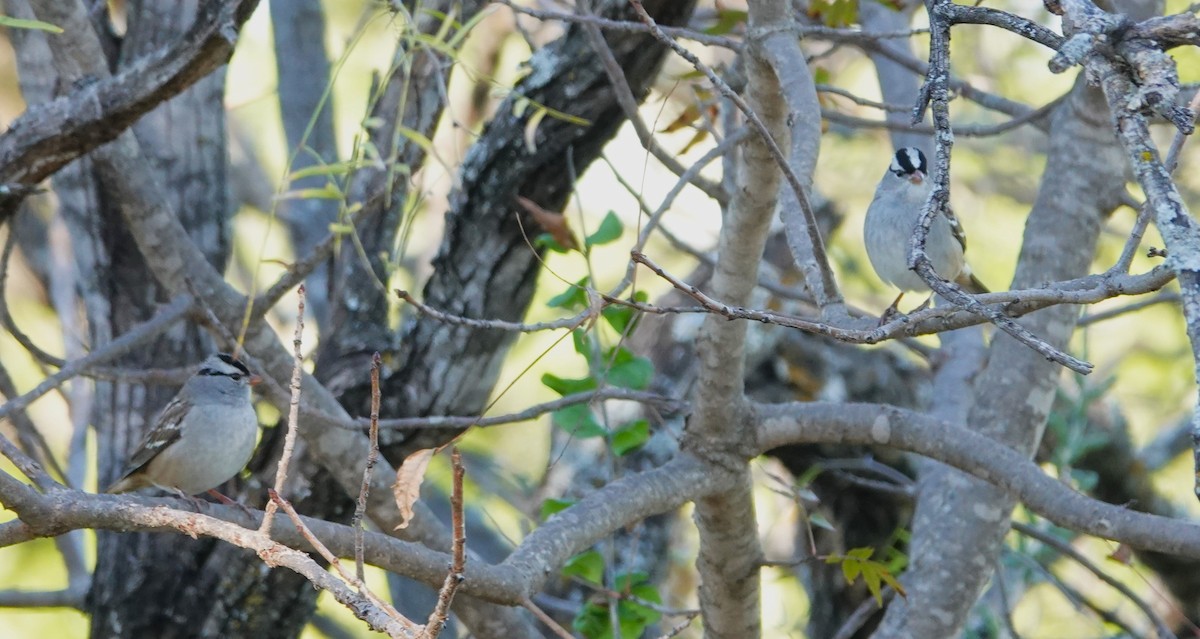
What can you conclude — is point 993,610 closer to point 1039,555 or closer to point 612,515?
point 1039,555

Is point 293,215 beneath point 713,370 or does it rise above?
above

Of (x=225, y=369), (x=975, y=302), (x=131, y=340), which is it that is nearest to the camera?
(x=975, y=302)

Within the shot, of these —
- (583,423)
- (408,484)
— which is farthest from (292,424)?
(583,423)

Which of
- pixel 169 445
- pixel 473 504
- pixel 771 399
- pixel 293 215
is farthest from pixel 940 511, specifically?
pixel 293 215

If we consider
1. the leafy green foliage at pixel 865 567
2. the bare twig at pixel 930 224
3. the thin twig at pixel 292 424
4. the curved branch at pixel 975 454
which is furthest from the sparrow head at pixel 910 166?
the thin twig at pixel 292 424

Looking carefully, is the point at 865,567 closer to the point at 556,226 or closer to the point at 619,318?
the point at 619,318

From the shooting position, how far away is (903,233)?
4.09 meters

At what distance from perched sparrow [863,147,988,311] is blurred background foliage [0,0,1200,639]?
1926 millimetres

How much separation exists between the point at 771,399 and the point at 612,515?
2778 millimetres

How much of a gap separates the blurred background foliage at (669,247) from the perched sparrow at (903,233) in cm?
193

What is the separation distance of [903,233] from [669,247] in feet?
12.0

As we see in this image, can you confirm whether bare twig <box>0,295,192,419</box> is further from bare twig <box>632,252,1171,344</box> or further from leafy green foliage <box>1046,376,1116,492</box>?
leafy green foliage <box>1046,376,1116,492</box>

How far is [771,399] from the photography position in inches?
221

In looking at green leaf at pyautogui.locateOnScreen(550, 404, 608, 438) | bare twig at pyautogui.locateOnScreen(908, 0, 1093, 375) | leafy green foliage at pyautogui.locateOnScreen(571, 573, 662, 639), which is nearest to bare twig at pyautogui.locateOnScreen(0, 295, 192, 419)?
green leaf at pyautogui.locateOnScreen(550, 404, 608, 438)
